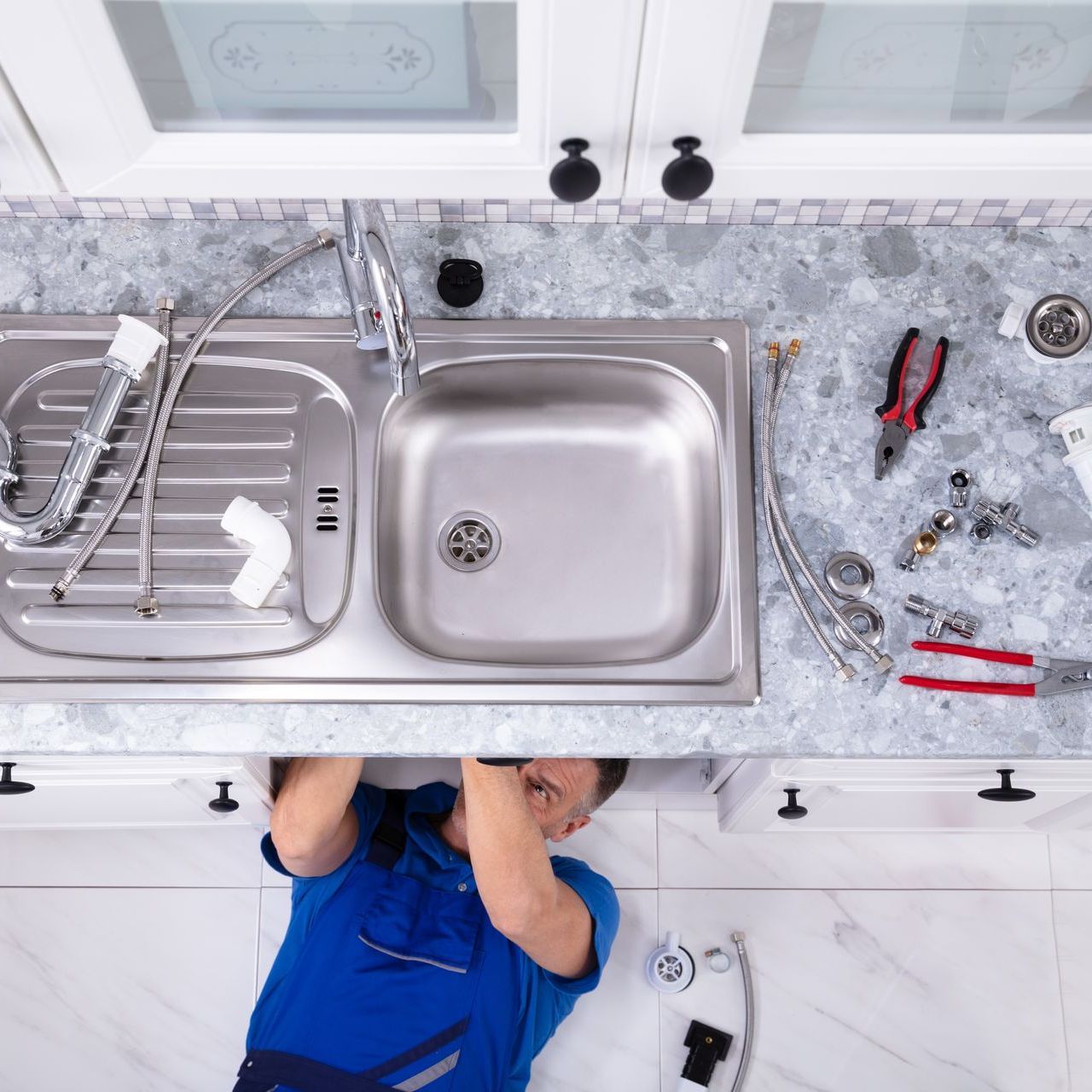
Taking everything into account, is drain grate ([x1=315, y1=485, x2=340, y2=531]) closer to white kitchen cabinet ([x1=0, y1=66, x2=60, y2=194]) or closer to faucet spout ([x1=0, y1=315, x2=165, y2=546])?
faucet spout ([x1=0, y1=315, x2=165, y2=546])

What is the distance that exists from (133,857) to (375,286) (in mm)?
1429

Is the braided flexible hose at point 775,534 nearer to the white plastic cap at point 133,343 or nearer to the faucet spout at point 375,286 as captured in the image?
the faucet spout at point 375,286

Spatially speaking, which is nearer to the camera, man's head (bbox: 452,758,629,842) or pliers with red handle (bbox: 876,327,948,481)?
pliers with red handle (bbox: 876,327,948,481)

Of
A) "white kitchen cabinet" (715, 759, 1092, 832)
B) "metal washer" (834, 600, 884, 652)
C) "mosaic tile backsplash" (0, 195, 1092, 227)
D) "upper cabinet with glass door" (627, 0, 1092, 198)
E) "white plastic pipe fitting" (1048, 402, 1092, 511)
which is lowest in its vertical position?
"white kitchen cabinet" (715, 759, 1092, 832)

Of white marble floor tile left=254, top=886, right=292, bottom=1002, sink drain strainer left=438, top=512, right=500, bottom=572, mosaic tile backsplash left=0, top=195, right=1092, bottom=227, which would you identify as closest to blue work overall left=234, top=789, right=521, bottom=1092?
white marble floor tile left=254, top=886, right=292, bottom=1002

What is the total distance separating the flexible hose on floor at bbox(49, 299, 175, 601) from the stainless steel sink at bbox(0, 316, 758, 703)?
0.07ft

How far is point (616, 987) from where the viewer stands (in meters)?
1.87

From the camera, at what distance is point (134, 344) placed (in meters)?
1.14

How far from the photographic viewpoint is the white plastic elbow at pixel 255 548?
3.60ft

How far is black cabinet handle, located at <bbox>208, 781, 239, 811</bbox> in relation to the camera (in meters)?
1.40

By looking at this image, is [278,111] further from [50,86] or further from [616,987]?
[616,987]

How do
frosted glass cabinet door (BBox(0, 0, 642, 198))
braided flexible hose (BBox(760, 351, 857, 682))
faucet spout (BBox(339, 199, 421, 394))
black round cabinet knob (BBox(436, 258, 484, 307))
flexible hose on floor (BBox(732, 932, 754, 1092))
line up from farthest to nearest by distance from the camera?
flexible hose on floor (BBox(732, 932, 754, 1092)) → black round cabinet knob (BBox(436, 258, 484, 307)) → braided flexible hose (BBox(760, 351, 857, 682)) → faucet spout (BBox(339, 199, 421, 394)) → frosted glass cabinet door (BBox(0, 0, 642, 198))

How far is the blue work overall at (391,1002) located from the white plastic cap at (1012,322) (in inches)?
46.3

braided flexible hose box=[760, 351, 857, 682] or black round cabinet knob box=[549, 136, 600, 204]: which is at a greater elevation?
black round cabinet knob box=[549, 136, 600, 204]
